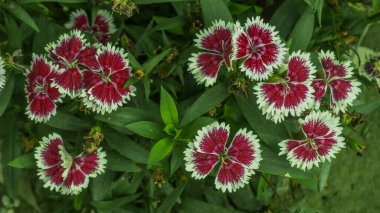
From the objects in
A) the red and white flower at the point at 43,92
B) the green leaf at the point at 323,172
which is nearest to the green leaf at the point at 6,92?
the red and white flower at the point at 43,92

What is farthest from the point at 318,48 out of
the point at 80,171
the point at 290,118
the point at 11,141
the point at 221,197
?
the point at 11,141

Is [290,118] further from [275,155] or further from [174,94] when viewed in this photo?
[174,94]

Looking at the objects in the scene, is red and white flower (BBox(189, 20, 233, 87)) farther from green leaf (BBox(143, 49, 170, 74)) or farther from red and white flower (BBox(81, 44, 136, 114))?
red and white flower (BBox(81, 44, 136, 114))

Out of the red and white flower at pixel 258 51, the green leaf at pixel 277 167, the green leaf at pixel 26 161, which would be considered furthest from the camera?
the green leaf at pixel 26 161

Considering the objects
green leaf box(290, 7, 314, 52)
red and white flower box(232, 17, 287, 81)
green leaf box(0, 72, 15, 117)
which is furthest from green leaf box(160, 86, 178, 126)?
green leaf box(0, 72, 15, 117)

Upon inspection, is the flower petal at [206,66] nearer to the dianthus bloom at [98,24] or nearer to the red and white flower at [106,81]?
the red and white flower at [106,81]

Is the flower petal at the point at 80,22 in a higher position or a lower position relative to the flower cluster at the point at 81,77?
higher
